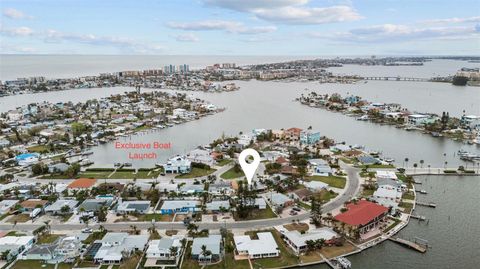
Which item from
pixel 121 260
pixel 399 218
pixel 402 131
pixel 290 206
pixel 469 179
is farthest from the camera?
pixel 402 131

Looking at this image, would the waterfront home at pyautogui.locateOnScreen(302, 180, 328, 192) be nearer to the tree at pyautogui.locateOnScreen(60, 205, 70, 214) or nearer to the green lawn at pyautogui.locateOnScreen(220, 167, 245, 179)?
the green lawn at pyautogui.locateOnScreen(220, 167, 245, 179)

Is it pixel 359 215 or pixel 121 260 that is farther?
pixel 359 215

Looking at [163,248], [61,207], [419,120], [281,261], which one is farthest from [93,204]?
[419,120]

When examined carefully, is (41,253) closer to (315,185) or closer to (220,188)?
(220,188)

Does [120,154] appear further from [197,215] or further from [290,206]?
[290,206]

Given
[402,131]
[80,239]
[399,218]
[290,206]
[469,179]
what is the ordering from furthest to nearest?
[402,131] < [469,179] < [290,206] < [399,218] < [80,239]

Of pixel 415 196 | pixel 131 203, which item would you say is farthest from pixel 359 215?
pixel 131 203

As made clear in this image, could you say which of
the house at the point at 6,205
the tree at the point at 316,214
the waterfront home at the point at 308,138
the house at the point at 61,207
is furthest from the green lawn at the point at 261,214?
the waterfront home at the point at 308,138
